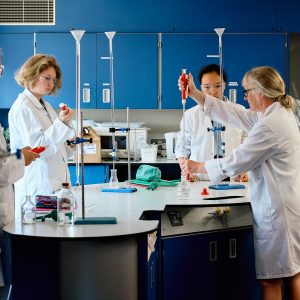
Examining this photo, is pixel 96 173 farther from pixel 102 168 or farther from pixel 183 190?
pixel 183 190

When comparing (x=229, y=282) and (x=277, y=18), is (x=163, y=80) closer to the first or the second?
(x=277, y=18)

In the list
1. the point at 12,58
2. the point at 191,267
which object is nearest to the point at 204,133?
the point at 191,267

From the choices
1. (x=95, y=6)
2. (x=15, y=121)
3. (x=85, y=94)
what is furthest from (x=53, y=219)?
(x=95, y=6)

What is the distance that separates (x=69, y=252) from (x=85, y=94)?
3336 mm

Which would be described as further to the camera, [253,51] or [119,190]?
[253,51]

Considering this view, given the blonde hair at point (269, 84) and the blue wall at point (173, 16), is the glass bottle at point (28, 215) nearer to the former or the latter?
the blonde hair at point (269, 84)

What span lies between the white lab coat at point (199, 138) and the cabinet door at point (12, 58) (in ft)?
6.53

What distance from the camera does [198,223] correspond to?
297cm

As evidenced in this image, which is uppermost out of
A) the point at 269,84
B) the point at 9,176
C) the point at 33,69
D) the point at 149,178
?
the point at 33,69

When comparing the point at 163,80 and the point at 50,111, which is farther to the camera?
the point at 163,80

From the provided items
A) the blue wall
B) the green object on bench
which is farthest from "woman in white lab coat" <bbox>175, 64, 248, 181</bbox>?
the blue wall

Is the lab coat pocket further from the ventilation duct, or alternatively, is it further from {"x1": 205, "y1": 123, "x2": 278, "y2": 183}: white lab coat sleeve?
the ventilation duct

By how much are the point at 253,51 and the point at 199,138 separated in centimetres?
167

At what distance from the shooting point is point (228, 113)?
3369mm
